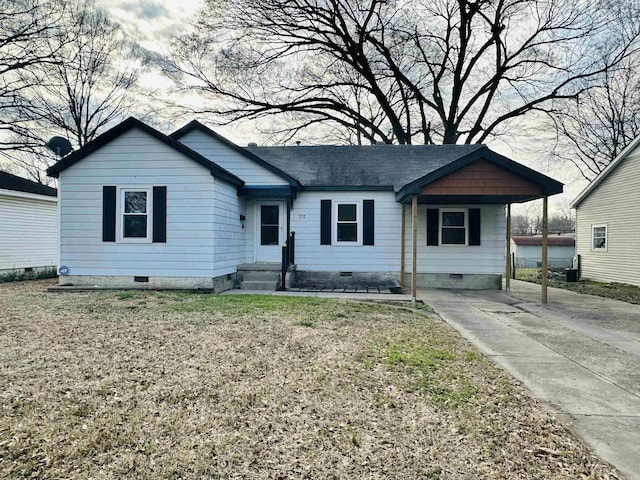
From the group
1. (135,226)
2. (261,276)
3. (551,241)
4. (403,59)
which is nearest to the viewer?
(135,226)

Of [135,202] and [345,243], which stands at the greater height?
[135,202]

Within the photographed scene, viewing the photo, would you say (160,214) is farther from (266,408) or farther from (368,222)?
(266,408)

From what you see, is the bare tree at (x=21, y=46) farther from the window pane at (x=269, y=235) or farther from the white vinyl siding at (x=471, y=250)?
the white vinyl siding at (x=471, y=250)

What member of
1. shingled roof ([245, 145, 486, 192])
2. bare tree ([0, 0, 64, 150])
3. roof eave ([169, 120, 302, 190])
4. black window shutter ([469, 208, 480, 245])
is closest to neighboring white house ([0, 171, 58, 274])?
bare tree ([0, 0, 64, 150])

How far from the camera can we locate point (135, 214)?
30.0 feet

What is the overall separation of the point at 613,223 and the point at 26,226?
2207cm

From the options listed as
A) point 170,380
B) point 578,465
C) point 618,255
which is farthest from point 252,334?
point 618,255

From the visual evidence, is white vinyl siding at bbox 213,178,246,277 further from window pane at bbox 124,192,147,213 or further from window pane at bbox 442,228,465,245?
window pane at bbox 442,228,465,245

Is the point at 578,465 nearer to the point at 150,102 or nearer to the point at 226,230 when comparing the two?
the point at 226,230

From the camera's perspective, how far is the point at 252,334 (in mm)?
5156

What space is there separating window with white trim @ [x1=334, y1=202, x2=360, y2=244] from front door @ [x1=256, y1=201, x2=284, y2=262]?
1822 millimetres

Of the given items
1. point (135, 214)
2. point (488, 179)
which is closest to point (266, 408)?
point (488, 179)

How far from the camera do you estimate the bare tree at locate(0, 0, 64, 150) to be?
1368 centimetres

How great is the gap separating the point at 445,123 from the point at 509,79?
13.9ft
